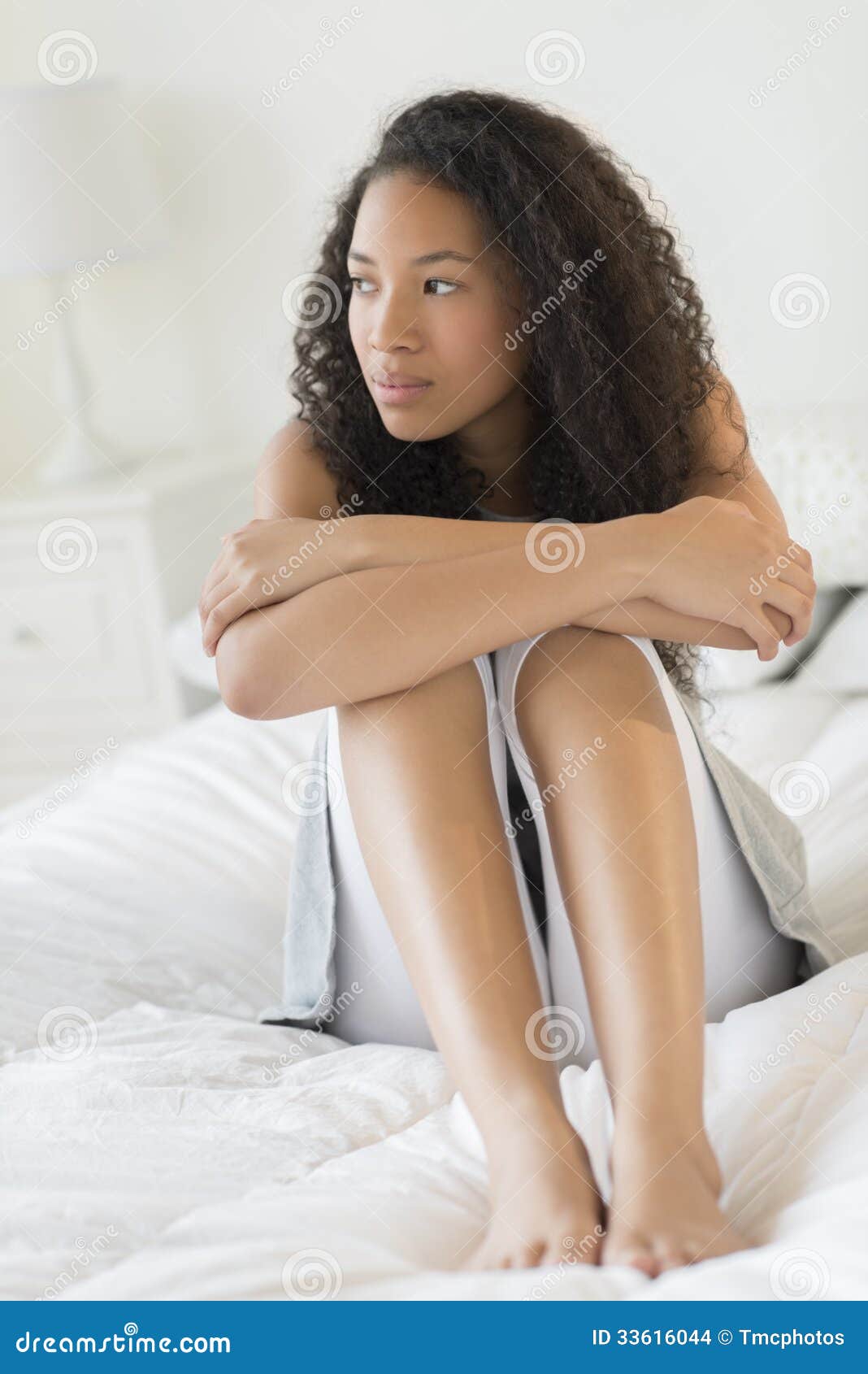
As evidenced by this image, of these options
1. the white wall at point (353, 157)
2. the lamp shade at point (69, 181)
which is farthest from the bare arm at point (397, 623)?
the lamp shade at point (69, 181)

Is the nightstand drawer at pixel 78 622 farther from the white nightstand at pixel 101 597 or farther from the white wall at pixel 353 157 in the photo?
the white wall at pixel 353 157

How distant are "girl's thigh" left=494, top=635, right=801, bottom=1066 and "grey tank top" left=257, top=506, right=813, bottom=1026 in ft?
0.04

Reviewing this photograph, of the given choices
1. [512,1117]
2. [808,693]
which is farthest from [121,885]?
[808,693]

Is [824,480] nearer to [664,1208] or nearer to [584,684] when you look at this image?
[584,684]

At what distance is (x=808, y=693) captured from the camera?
1629mm

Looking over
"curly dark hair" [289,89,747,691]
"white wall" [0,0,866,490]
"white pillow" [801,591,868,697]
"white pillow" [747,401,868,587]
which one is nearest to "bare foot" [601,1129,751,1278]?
"curly dark hair" [289,89,747,691]

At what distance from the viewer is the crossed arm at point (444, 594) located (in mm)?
822

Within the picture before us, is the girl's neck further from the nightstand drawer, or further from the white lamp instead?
the white lamp

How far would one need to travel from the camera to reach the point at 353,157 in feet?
6.96

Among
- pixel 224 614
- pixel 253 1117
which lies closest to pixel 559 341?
pixel 224 614

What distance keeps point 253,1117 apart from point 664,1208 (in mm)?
283

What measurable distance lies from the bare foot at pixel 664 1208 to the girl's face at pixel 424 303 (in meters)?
0.56
